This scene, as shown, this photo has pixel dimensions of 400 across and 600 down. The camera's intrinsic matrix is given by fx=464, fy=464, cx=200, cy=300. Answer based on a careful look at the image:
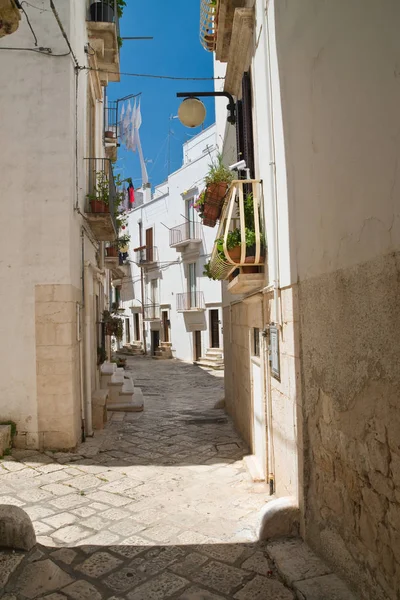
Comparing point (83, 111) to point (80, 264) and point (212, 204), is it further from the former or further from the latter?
point (212, 204)

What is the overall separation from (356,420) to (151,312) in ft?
95.1

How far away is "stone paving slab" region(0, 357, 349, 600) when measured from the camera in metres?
3.55

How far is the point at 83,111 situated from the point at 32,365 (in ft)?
16.3

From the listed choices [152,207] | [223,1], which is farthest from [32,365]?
[152,207]

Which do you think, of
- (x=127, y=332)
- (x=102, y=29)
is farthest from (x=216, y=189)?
(x=127, y=332)

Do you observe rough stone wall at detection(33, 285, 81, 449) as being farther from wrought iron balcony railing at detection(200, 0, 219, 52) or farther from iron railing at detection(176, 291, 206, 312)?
iron railing at detection(176, 291, 206, 312)

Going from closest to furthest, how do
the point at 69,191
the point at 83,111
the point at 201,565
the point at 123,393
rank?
the point at 201,565
the point at 69,191
the point at 83,111
the point at 123,393

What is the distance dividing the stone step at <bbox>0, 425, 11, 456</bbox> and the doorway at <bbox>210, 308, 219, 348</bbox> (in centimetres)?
1783

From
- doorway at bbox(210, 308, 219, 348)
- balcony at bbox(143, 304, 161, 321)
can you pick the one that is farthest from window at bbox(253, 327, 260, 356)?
balcony at bbox(143, 304, 161, 321)

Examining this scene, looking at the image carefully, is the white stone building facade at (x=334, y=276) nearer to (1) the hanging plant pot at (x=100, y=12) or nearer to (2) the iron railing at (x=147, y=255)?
(1) the hanging plant pot at (x=100, y=12)

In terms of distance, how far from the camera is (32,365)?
23.5 ft

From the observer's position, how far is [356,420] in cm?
291

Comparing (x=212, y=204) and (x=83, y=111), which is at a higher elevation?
(x=83, y=111)

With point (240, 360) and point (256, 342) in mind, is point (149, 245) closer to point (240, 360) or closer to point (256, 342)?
point (240, 360)
